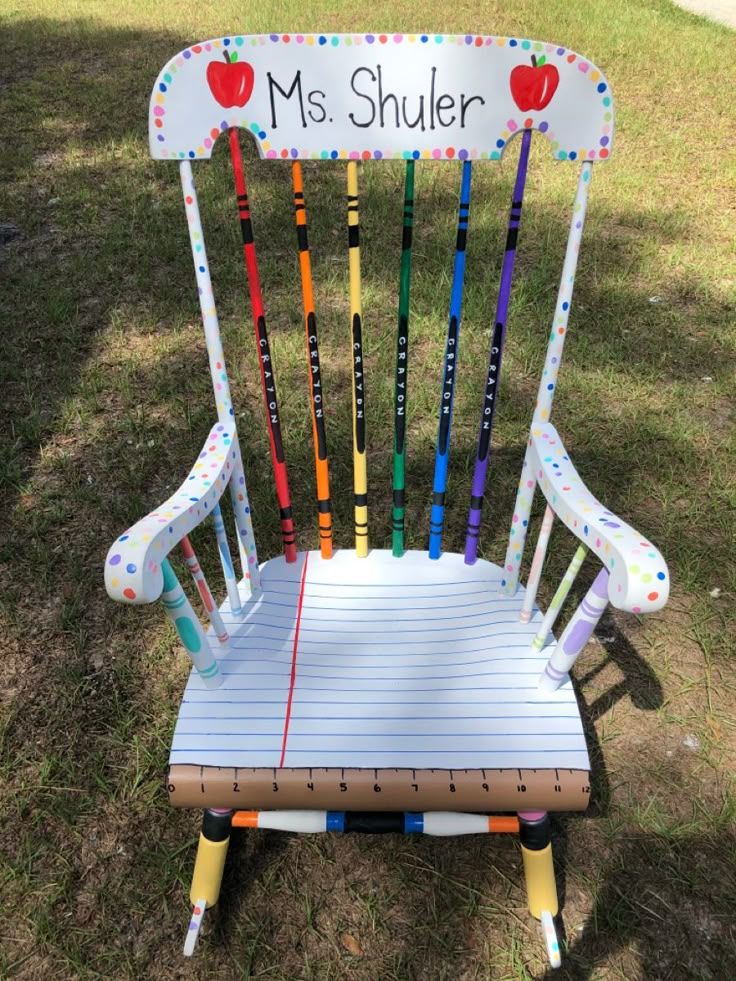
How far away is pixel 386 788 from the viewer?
1307 millimetres

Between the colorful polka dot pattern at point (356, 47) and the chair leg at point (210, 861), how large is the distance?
4.25 ft

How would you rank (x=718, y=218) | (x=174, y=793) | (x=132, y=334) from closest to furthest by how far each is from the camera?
(x=174, y=793) → (x=132, y=334) → (x=718, y=218)

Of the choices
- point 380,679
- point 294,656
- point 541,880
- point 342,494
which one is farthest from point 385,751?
point 342,494

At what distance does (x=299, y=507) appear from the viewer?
8.68 ft

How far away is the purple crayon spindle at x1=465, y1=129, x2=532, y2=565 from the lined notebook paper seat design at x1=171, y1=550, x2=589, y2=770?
0.14 m

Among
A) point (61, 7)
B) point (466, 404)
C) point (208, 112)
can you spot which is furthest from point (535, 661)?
point (61, 7)

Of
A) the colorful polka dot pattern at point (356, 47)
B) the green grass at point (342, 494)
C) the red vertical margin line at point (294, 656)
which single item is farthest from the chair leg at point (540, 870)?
the colorful polka dot pattern at point (356, 47)

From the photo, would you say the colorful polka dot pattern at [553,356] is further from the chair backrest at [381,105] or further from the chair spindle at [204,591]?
the chair spindle at [204,591]

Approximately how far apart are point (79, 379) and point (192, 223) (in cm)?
200

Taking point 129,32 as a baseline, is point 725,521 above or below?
Answer: below

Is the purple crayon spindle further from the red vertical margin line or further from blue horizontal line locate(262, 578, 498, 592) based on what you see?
the red vertical margin line

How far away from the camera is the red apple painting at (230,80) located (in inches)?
51.4

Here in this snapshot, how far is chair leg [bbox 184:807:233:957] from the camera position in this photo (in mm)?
1524

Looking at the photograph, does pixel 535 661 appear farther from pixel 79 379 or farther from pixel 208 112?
pixel 79 379
